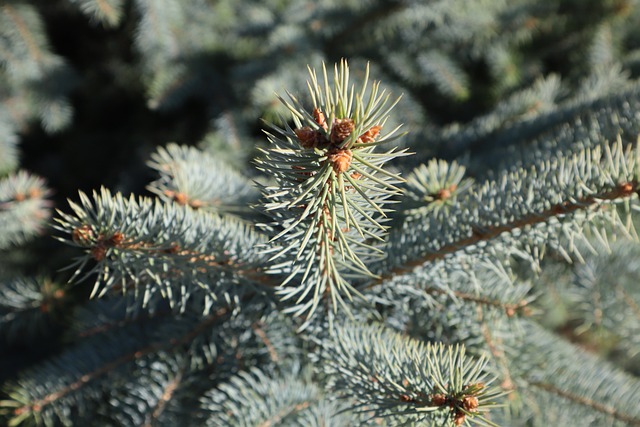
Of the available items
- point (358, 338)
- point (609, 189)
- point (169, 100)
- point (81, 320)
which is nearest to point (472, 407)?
point (358, 338)

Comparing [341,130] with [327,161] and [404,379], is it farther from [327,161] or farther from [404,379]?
[404,379]

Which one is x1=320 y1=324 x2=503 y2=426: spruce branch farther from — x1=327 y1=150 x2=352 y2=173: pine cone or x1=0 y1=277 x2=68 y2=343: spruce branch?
x1=0 y1=277 x2=68 y2=343: spruce branch

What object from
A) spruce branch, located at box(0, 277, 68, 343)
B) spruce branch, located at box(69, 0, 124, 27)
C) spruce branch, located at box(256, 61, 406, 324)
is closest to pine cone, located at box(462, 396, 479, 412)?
spruce branch, located at box(256, 61, 406, 324)

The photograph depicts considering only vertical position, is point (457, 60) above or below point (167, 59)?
above

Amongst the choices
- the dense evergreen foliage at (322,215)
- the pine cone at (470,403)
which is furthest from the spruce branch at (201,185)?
the pine cone at (470,403)

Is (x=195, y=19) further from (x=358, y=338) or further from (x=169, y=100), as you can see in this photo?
(x=358, y=338)

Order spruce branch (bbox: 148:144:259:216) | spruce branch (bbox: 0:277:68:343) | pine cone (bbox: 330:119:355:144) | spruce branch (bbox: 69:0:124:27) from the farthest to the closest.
→ spruce branch (bbox: 69:0:124:27) < spruce branch (bbox: 0:277:68:343) < spruce branch (bbox: 148:144:259:216) < pine cone (bbox: 330:119:355:144)

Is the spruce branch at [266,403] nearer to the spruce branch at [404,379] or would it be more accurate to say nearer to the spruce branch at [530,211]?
the spruce branch at [404,379]
